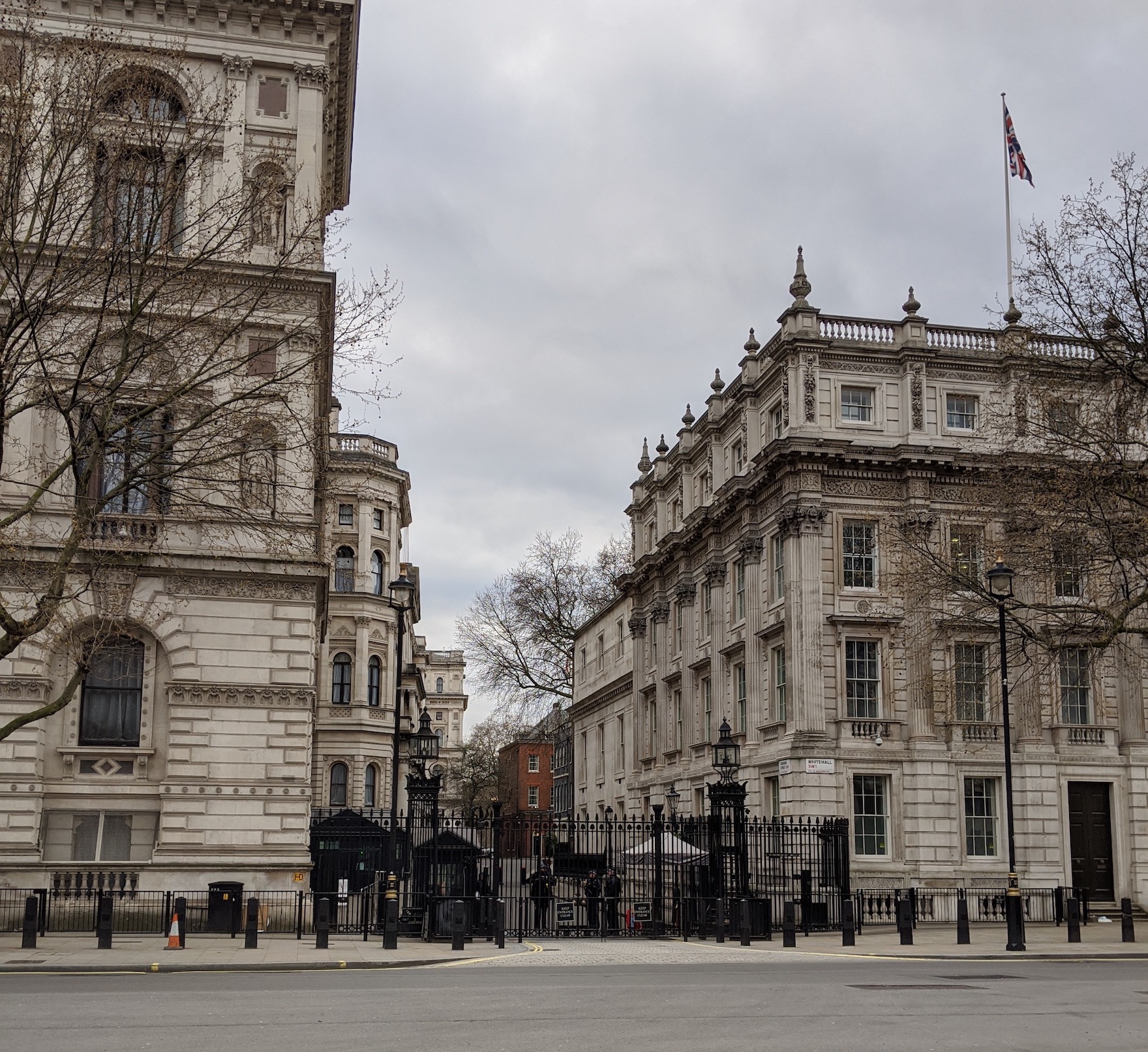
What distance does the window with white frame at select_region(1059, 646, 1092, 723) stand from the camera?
137ft

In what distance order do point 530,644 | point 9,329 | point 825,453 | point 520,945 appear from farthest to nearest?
point 530,644
point 825,453
point 520,945
point 9,329

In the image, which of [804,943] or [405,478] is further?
[405,478]

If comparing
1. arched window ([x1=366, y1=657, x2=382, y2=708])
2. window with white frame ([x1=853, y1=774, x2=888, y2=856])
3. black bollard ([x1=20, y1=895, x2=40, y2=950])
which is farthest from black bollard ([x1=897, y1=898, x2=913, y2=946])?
arched window ([x1=366, y1=657, x2=382, y2=708])

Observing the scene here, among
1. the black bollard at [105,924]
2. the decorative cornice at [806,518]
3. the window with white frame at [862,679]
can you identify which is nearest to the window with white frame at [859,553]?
the decorative cornice at [806,518]

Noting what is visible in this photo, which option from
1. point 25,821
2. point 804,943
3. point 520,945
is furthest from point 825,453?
point 25,821

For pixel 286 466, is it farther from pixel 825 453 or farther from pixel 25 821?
pixel 825 453

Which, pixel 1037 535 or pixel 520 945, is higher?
pixel 1037 535

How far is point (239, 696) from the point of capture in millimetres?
29438

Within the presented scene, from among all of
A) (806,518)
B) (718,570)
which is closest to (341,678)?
(718,570)

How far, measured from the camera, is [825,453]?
4172cm

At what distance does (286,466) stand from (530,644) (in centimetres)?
4814

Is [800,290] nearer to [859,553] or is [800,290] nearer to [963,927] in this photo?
[859,553]

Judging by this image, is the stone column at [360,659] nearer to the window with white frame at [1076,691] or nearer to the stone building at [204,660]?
the stone building at [204,660]

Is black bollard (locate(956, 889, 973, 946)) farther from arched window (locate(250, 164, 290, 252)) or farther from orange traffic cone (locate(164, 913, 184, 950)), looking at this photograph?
arched window (locate(250, 164, 290, 252))
